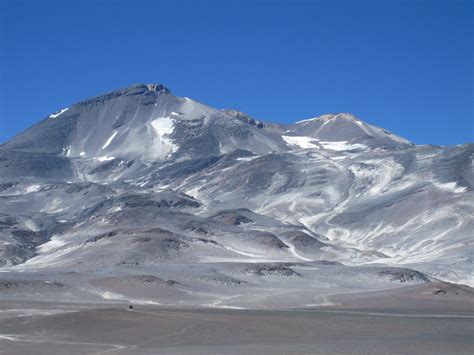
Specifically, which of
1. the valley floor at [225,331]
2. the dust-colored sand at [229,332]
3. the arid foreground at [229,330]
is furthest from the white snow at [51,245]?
the dust-colored sand at [229,332]

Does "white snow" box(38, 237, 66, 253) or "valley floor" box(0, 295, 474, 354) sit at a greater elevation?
"white snow" box(38, 237, 66, 253)

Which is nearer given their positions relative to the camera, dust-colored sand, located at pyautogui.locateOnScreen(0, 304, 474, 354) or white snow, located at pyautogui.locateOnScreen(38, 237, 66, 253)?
dust-colored sand, located at pyautogui.locateOnScreen(0, 304, 474, 354)

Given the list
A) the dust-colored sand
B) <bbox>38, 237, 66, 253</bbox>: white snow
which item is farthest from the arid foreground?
<bbox>38, 237, 66, 253</bbox>: white snow

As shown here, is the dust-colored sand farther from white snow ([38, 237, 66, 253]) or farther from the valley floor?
white snow ([38, 237, 66, 253])

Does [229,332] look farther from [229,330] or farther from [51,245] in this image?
[51,245]

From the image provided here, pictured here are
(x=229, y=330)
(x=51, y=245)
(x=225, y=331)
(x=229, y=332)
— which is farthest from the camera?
(x=51, y=245)

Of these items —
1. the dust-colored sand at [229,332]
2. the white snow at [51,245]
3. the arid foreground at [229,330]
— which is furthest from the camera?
the white snow at [51,245]

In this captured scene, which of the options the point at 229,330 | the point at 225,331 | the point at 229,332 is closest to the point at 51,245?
the point at 229,330

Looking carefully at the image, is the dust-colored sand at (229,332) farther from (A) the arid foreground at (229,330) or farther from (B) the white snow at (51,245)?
(B) the white snow at (51,245)

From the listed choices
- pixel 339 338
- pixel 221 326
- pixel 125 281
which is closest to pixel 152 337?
pixel 221 326
